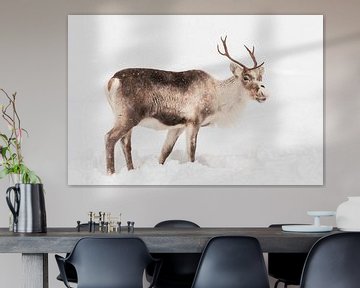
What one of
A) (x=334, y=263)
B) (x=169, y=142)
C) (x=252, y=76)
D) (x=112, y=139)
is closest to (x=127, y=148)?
(x=112, y=139)

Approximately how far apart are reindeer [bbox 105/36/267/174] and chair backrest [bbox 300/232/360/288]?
2283mm

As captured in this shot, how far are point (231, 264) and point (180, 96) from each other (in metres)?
2.32

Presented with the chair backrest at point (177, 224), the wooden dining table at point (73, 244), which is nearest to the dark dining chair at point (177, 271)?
the chair backrest at point (177, 224)

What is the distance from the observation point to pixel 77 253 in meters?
3.45

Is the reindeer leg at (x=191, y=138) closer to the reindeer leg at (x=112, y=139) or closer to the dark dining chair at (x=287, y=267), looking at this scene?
the reindeer leg at (x=112, y=139)

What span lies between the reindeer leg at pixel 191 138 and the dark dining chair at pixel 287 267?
1.16 meters

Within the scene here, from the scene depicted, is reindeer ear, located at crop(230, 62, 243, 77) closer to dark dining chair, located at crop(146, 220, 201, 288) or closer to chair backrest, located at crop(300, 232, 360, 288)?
dark dining chair, located at crop(146, 220, 201, 288)

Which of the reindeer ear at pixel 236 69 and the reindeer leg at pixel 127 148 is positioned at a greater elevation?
the reindeer ear at pixel 236 69

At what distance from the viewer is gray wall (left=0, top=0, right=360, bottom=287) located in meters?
5.52

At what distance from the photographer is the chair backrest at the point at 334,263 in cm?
339

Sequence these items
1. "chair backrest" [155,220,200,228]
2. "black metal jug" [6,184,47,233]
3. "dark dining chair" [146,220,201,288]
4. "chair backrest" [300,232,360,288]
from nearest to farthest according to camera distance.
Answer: "chair backrest" [300,232,360,288]
"black metal jug" [6,184,47,233]
"dark dining chair" [146,220,201,288]
"chair backrest" [155,220,200,228]

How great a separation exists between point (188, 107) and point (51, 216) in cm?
134

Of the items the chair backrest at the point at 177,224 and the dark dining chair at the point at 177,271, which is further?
the chair backrest at the point at 177,224

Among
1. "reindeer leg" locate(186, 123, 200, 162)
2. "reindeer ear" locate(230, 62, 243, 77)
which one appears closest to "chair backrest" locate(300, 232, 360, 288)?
"reindeer leg" locate(186, 123, 200, 162)
